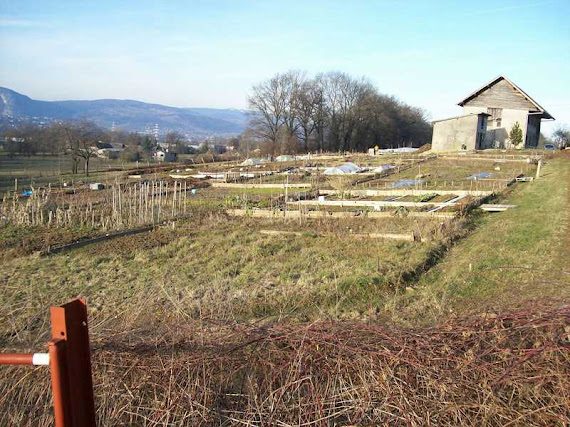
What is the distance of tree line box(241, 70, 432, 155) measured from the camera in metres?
56.6

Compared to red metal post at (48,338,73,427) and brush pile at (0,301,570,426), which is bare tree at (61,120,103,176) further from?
red metal post at (48,338,73,427)

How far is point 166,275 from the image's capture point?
800 centimetres

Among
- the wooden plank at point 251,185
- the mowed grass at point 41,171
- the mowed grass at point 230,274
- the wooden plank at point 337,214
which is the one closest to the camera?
the mowed grass at point 230,274

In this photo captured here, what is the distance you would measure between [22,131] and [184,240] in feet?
134

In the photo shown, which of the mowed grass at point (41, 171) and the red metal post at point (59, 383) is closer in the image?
the red metal post at point (59, 383)

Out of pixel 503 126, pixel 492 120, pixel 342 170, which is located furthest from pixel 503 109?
pixel 342 170

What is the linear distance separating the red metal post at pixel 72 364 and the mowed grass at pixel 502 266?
299 cm

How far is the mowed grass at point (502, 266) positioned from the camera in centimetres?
545

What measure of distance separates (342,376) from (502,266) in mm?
3798

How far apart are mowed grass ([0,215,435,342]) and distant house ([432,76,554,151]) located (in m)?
29.7

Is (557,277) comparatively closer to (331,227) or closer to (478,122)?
(331,227)

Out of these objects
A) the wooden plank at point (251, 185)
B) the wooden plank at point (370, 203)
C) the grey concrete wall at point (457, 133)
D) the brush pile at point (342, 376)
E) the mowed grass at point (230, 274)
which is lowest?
the mowed grass at point (230, 274)

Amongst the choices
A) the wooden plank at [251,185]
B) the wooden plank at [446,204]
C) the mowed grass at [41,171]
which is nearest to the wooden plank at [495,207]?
the wooden plank at [446,204]

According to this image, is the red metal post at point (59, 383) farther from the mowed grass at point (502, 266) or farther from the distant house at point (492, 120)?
the distant house at point (492, 120)
